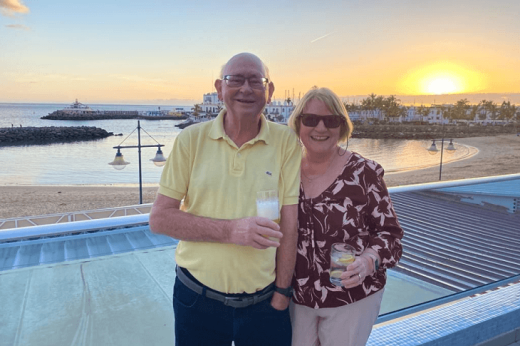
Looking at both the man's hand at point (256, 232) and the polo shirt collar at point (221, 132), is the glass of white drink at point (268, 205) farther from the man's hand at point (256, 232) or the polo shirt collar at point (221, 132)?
the polo shirt collar at point (221, 132)

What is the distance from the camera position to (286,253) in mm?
1406

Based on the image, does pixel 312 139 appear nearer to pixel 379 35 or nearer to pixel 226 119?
pixel 226 119

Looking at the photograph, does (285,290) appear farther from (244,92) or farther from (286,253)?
(244,92)

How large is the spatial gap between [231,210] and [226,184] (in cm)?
→ 9

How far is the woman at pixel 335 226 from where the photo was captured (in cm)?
141

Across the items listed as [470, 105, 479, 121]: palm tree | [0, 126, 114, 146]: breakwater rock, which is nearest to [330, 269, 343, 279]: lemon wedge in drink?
[0, 126, 114, 146]: breakwater rock

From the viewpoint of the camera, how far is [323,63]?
139 feet

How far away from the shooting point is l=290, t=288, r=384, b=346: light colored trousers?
145cm

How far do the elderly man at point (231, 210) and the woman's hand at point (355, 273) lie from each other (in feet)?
0.67

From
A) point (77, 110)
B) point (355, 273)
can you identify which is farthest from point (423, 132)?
point (77, 110)

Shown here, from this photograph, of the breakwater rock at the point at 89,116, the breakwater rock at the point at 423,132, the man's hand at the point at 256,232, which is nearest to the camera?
the man's hand at the point at 256,232

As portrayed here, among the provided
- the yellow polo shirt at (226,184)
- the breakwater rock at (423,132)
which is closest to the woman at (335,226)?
the yellow polo shirt at (226,184)

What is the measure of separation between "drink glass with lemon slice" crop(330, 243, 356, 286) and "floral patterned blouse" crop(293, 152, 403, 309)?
0.05 meters

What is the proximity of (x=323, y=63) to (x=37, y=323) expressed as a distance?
43.2 meters
